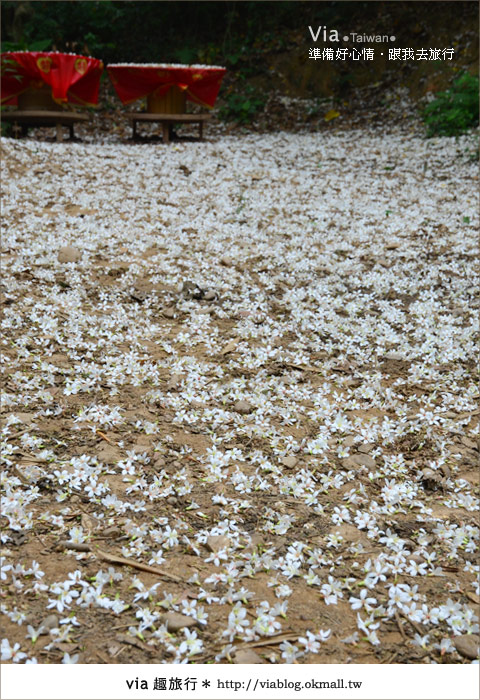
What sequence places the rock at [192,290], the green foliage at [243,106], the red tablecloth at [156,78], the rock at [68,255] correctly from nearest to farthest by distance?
the rock at [192,290] → the rock at [68,255] → the red tablecloth at [156,78] → the green foliage at [243,106]

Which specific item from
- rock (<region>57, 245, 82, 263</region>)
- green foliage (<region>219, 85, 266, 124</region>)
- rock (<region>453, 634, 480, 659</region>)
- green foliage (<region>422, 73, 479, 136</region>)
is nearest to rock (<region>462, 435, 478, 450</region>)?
rock (<region>453, 634, 480, 659</region>)

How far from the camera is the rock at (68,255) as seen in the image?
276 inches

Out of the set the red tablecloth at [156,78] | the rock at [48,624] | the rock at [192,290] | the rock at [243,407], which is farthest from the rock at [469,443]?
the red tablecloth at [156,78]

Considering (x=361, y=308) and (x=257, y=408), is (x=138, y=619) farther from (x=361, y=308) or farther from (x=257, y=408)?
(x=361, y=308)

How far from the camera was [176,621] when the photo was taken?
252 cm

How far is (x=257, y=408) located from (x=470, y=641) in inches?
89.4

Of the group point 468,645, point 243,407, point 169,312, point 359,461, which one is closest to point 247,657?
point 468,645

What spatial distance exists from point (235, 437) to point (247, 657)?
1.78m

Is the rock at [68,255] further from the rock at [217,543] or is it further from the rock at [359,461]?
the rock at [217,543]

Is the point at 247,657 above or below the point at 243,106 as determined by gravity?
below

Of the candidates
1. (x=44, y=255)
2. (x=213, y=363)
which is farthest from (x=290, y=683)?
(x=44, y=255)

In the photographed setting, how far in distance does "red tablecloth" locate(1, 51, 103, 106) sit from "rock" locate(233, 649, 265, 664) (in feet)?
46.2

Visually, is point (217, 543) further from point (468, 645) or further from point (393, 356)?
point (393, 356)

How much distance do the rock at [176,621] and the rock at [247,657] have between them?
0.75ft
